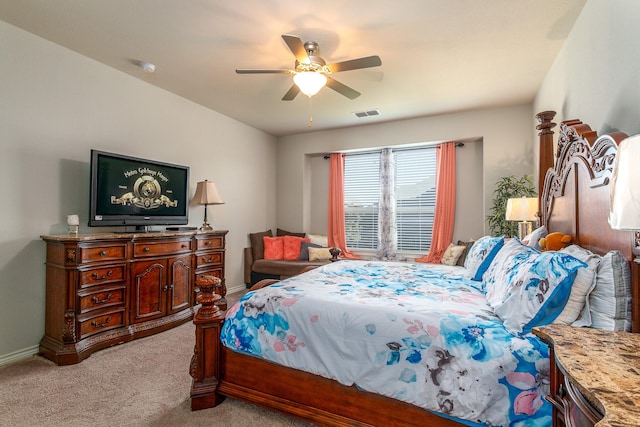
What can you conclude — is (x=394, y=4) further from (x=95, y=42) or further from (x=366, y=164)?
(x=366, y=164)

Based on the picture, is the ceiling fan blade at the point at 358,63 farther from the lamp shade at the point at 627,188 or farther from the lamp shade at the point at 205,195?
the lamp shade at the point at 205,195

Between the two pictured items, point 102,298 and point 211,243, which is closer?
point 102,298

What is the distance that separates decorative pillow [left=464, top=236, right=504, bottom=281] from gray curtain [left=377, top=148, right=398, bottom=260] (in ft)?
7.93

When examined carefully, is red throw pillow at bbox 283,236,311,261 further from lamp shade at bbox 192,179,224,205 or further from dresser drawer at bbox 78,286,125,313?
dresser drawer at bbox 78,286,125,313

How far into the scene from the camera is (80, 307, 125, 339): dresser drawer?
2703mm

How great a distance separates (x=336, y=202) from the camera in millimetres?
5797

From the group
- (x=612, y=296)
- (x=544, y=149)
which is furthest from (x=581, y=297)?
(x=544, y=149)

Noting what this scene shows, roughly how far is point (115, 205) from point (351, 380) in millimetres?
2800

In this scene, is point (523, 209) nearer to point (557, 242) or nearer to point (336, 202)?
point (557, 242)

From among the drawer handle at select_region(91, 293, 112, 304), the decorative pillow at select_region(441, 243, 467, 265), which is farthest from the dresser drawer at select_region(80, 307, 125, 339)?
the decorative pillow at select_region(441, 243, 467, 265)

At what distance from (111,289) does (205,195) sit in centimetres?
158

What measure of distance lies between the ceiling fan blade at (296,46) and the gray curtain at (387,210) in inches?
124

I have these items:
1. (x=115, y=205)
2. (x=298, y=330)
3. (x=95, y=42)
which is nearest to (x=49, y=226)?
(x=115, y=205)

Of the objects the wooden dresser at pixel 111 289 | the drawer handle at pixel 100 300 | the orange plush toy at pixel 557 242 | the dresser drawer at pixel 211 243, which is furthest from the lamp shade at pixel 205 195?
the orange plush toy at pixel 557 242
